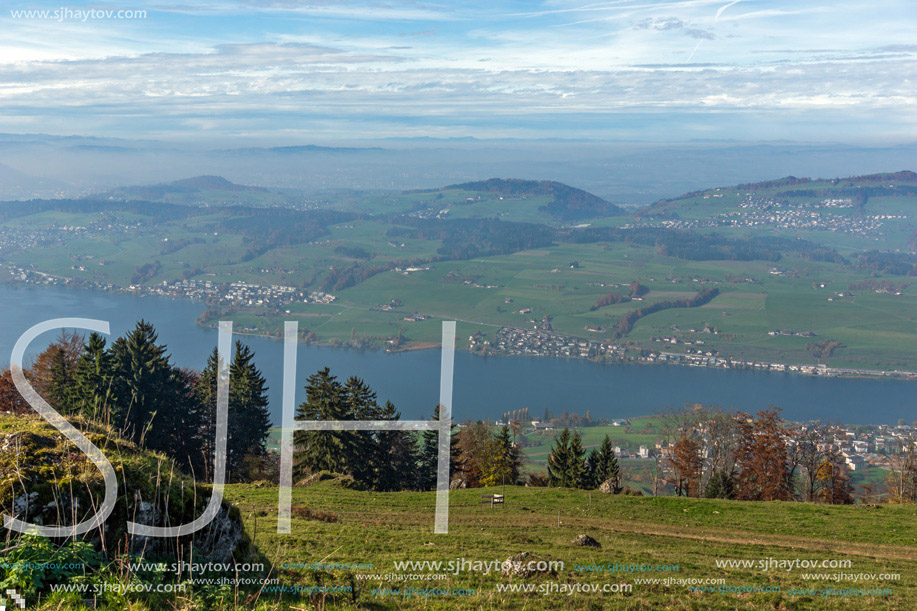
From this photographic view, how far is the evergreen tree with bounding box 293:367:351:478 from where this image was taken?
27141mm

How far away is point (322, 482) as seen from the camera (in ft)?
78.5

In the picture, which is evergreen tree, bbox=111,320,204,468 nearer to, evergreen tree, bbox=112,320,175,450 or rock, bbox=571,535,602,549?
evergreen tree, bbox=112,320,175,450

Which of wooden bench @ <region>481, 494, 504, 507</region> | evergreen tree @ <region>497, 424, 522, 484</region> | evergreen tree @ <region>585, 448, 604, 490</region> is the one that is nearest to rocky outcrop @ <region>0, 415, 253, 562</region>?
wooden bench @ <region>481, 494, 504, 507</region>

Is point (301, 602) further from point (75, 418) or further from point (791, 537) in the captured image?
point (791, 537)

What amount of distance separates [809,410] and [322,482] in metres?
98.9

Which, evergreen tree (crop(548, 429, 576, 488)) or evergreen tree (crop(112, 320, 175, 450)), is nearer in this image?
evergreen tree (crop(112, 320, 175, 450))

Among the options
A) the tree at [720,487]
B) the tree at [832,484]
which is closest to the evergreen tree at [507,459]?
the tree at [720,487]

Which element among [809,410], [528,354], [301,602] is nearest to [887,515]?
[301,602]

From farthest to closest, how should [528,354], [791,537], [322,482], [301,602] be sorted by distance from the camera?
[528,354] → [322,482] → [791,537] → [301,602]

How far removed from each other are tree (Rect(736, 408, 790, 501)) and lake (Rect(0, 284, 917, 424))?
180 ft

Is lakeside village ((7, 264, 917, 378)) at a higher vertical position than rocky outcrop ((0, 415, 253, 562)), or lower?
lower

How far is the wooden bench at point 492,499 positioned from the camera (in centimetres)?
2155

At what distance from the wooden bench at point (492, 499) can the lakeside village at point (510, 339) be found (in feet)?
324

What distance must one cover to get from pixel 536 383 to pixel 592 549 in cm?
9778
